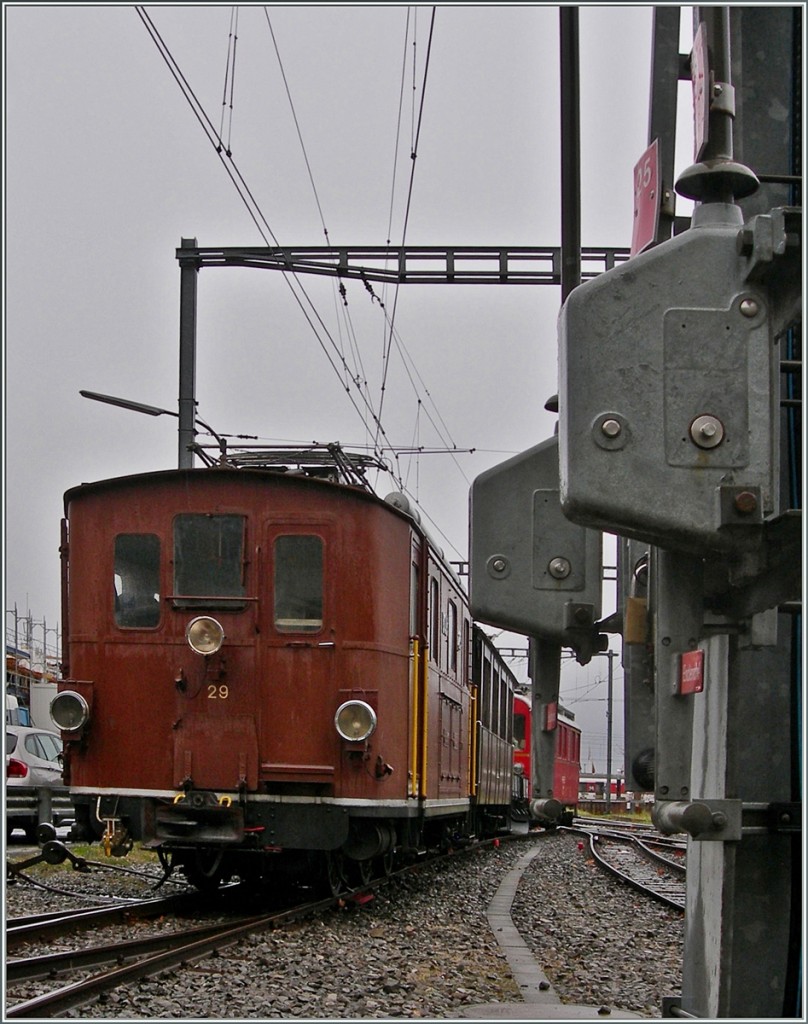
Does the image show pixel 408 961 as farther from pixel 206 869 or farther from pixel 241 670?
pixel 206 869

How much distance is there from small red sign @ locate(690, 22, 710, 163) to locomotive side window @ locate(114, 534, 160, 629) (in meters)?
7.60

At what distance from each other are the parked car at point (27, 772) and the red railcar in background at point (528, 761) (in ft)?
26.8

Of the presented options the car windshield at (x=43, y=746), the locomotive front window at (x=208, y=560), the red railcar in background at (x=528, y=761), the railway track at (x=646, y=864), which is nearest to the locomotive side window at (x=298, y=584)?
the locomotive front window at (x=208, y=560)

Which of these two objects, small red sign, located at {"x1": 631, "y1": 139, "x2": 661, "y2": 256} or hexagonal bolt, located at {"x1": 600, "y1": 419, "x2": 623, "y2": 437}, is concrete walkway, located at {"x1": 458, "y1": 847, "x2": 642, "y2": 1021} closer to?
small red sign, located at {"x1": 631, "y1": 139, "x2": 661, "y2": 256}

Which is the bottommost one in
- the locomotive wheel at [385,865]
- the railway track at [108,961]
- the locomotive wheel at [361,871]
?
the locomotive wheel at [385,865]

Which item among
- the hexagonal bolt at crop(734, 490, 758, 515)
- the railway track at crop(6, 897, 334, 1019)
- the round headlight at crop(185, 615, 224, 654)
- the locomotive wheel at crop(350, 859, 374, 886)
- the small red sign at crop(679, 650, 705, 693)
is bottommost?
the locomotive wheel at crop(350, 859, 374, 886)

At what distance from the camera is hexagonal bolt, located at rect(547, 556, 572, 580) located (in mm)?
3564

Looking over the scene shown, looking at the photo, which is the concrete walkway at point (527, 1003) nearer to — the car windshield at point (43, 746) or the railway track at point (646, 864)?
the railway track at point (646, 864)

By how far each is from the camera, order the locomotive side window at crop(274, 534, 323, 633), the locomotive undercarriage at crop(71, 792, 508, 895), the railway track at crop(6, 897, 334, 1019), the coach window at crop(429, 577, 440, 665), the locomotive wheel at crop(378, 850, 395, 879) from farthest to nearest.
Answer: the locomotive wheel at crop(378, 850, 395, 879) < the coach window at crop(429, 577, 440, 665) < the locomotive side window at crop(274, 534, 323, 633) < the locomotive undercarriage at crop(71, 792, 508, 895) < the railway track at crop(6, 897, 334, 1019)

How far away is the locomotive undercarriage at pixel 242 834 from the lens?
927cm

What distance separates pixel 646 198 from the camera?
3375 mm

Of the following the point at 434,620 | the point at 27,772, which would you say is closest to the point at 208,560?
the point at 434,620

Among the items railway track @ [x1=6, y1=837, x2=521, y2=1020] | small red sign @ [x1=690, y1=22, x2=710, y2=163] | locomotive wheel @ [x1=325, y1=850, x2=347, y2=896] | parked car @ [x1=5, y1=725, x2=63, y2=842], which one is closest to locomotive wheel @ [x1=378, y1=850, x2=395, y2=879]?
locomotive wheel @ [x1=325, y1=850, x2=347, y2=896]

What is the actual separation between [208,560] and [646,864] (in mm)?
11082
